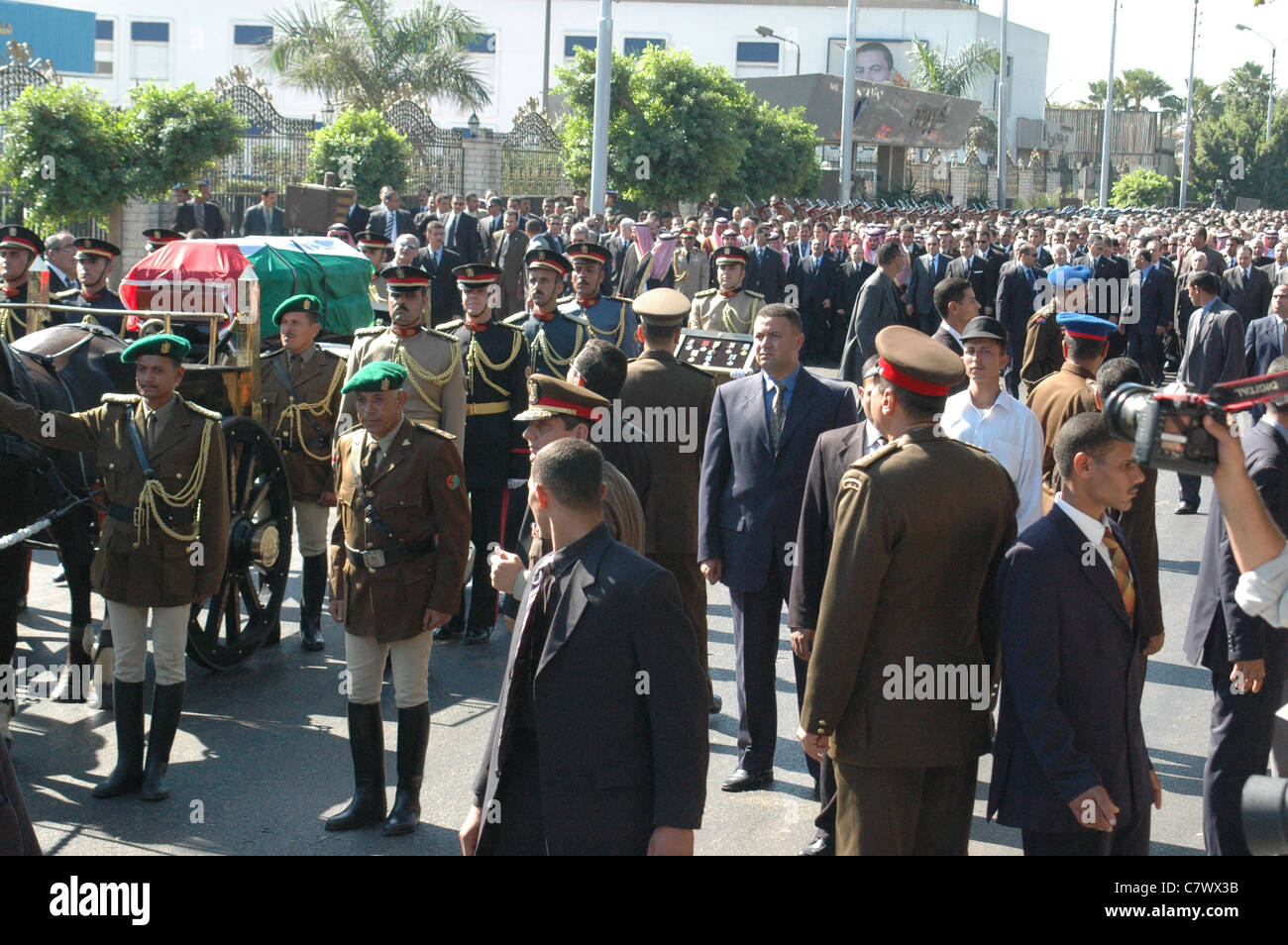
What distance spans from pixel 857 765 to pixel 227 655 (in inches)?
164

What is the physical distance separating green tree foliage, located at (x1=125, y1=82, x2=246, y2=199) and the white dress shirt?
43.0 ft

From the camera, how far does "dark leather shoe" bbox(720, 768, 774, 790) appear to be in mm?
5895

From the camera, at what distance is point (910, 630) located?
3971mm

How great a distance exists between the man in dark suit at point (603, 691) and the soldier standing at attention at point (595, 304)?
18.8ft

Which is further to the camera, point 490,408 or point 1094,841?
point 490,408

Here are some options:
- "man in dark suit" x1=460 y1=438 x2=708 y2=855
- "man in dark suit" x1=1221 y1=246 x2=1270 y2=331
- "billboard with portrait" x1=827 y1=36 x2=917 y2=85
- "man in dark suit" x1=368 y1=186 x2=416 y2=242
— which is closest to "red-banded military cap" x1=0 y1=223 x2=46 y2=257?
"man in dark suit" x1=460 y1=438 x2=708 y2=855

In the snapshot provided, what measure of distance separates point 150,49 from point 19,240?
237 feet

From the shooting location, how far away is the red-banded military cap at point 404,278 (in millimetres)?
7500

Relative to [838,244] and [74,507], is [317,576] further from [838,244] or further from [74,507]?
[838,244]

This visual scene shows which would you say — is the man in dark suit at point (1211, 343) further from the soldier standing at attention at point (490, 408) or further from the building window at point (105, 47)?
the building window at point (105, 47)

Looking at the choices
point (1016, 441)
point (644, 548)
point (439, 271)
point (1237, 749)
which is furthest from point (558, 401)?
point (439, 271)

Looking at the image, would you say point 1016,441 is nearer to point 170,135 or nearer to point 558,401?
point 558,401

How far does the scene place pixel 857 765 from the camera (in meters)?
4.04

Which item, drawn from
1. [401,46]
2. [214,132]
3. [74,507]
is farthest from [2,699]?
[401,46]
